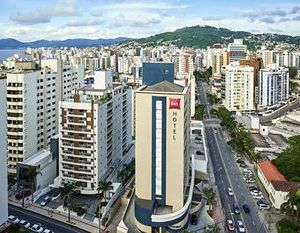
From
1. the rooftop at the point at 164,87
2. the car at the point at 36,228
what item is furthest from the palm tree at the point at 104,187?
the rooftop at the point at 164,87

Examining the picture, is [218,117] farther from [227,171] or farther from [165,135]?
[165,135]

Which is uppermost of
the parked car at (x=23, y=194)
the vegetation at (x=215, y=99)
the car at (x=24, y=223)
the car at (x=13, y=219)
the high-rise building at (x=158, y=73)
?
the high-rise building at (x=158, y=73)

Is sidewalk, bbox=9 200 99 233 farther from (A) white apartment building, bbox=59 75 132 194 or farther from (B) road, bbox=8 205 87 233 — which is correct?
(A) white apartment building, bbox=59 75 132 194

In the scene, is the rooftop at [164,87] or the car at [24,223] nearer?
the rooftop at [164,87]

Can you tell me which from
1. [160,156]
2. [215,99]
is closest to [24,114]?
[160,156]

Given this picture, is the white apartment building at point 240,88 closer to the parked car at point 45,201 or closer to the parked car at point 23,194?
the parked car at point 45,201

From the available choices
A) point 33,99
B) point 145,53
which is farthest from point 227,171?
point 145,53

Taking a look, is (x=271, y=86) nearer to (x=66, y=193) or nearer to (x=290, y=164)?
(x=290, y=164)
